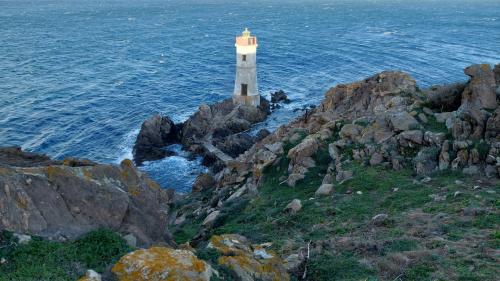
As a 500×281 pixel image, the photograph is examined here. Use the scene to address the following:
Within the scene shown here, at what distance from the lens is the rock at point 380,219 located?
1673 cm

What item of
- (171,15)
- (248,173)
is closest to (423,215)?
(248,173)

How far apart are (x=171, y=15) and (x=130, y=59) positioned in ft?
296

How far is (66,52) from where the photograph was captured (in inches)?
3861

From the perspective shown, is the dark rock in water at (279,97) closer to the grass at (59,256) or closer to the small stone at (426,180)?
the small stone at (426,180)

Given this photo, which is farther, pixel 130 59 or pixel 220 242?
pixel 130 59

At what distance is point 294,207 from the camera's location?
20312 mm

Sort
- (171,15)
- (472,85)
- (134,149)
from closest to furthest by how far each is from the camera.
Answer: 1. (472,85)
2. (134,149)
3. (171,15)

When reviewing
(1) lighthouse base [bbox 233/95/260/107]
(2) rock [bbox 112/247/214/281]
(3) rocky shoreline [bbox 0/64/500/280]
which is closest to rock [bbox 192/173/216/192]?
(3) rocky shoreline [bbox 0/64/500/280]

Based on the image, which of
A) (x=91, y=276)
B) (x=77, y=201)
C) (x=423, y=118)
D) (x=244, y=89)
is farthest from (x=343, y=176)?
(x=244, y=89)

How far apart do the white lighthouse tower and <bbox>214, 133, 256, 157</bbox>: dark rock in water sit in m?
9.71

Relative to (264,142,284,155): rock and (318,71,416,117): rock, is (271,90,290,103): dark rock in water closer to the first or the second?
(318,71,416,117): rock

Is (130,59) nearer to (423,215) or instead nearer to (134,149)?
(134,149)

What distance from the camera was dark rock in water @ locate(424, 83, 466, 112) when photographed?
89.1 ft

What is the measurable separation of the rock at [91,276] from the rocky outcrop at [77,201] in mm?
2178
